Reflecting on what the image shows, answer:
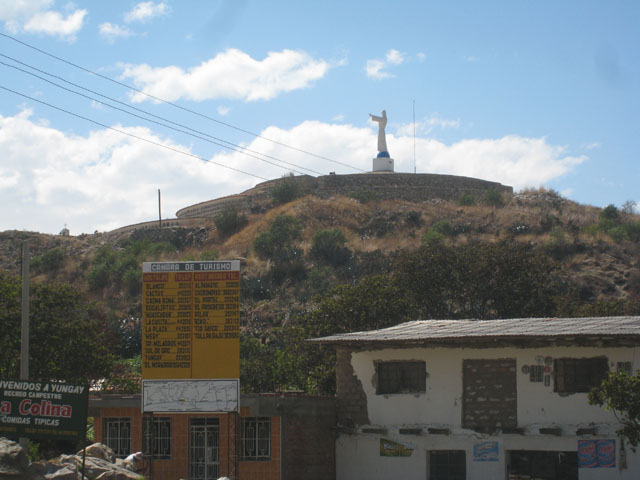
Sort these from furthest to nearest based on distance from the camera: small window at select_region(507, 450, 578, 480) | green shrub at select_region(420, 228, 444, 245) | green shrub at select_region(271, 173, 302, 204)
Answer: green shrub at select_region(271, 173, 302, 204) < green shrub at select_region(420, 228, 444, 245) < small window at select_region(507, 450, 578, 480)

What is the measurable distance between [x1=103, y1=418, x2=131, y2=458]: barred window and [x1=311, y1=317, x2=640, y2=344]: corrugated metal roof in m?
5.95

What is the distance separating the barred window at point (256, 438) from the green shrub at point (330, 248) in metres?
38.6

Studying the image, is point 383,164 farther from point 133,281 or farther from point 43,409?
point 43,409

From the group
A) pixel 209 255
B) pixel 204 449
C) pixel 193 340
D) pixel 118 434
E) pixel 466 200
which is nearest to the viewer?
pixel 193 340

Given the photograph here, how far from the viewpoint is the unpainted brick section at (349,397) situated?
23.1 m

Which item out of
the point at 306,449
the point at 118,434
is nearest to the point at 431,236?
the point at 306,449

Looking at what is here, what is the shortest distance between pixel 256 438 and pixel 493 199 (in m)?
51.6

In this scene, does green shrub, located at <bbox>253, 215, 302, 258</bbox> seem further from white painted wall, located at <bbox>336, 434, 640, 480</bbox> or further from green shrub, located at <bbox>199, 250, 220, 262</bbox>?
white painted wall, located at <bbox>336, 434, 640, 480</bbox>

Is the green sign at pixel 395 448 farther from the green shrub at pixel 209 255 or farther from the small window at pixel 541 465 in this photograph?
the green shrub at pixel 209 255

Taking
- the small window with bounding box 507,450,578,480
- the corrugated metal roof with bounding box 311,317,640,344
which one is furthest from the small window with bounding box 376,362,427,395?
the small window with bounding box 507,450,578,480

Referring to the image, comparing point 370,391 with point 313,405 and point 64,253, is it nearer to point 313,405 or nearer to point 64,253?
point 313,405

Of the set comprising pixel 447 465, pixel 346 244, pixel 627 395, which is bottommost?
pixel 447 465

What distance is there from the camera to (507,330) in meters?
21.6

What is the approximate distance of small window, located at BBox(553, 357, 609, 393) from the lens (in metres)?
20.3
